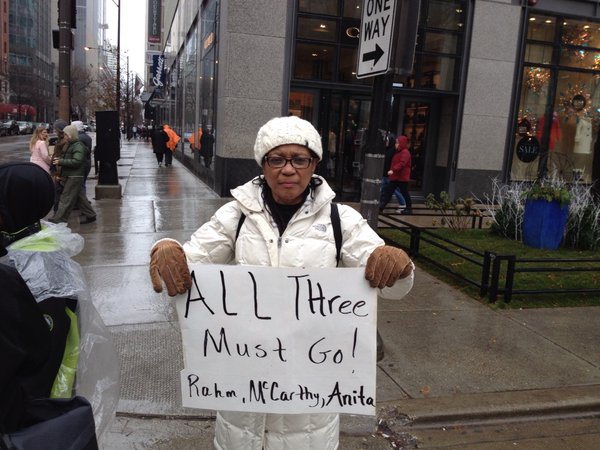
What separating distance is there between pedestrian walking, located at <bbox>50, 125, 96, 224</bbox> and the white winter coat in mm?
7626

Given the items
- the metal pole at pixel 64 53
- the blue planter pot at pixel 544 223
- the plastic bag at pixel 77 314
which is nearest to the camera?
the plastic bag at pixel 77 314

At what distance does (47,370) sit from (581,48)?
15.8 m

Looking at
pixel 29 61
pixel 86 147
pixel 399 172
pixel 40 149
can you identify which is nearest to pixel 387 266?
pixel 86 147

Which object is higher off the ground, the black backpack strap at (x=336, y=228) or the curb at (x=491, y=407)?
the black backpack strap at (x=336, y=228)

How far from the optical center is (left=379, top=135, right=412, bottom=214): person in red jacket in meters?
11.5

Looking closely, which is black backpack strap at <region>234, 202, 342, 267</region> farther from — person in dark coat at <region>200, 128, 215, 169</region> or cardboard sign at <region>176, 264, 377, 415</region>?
person in dark coat at <region>200, 128, 215, 169</region>

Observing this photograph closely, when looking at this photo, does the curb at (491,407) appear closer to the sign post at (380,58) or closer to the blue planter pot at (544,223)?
the sign post at (380,58)

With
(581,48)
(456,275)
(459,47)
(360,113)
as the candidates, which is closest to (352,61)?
(360,113)

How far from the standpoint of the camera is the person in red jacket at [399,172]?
37.9ft

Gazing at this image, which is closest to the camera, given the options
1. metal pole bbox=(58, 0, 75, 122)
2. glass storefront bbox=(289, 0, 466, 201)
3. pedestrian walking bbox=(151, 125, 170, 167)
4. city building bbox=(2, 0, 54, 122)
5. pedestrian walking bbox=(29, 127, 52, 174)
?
pedestrian walking bbox=(29, 127, 52, 174)

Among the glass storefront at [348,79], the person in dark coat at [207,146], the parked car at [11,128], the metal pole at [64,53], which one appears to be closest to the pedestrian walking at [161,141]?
the person in dark coat at [207,146]

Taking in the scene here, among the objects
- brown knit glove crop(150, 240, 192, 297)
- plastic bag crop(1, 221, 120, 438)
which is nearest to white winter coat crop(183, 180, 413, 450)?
brown knit glove crop(150, 240, 192, 297)

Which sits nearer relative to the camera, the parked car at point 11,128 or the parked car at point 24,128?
the parked car at point 11,128

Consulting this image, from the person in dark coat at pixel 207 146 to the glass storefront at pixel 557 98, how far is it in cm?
798
